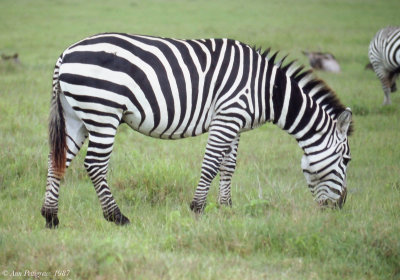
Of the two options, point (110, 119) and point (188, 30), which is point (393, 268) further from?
point (188, 30)

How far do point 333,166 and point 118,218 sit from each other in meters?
2.37

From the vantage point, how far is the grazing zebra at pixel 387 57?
12.9 meters

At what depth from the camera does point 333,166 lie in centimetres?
616

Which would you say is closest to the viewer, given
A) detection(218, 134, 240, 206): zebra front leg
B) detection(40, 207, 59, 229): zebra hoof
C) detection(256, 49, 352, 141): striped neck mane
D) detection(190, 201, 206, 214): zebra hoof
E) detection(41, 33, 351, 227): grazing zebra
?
detection(41, 33, 351, 227): grazing zebra

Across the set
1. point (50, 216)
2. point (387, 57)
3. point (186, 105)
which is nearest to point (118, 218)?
point (50, 216)

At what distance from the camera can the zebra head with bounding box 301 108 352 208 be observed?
616 cm

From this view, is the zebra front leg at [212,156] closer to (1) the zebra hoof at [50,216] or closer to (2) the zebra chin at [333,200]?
(2) the zebra chin at [333,200]

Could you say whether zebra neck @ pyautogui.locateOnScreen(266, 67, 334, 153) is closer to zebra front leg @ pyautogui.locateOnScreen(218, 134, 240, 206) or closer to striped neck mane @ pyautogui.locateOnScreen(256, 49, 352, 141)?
striped neck mane @ pyautogui.locateOnScreen(256, 49, 352, 141)

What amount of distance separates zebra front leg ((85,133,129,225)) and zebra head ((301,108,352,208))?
214 centimetres

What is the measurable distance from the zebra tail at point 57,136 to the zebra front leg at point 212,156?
58.1 inches

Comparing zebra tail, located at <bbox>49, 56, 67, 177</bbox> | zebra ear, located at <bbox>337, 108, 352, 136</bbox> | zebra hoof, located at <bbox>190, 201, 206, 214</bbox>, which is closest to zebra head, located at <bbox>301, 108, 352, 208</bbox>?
zebra ear, located at <bbox>337, 108, 352, 136</bbox>

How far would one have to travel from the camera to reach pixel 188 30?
22234mm

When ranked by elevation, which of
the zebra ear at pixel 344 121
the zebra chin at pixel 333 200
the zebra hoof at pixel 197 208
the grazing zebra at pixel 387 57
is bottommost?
the zebra hoof at pixel 197 208

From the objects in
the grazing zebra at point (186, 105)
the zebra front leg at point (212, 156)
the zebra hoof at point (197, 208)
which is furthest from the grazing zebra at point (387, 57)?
the zebra hoof at point (197, 208)
